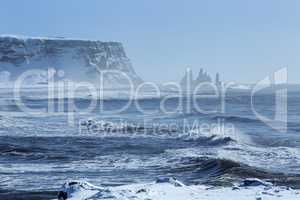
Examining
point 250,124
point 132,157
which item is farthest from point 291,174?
point 250,124

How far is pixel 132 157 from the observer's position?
2472 centimetres

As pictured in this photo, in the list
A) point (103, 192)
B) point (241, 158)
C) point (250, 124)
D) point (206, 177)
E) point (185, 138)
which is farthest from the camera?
point (250, 124)

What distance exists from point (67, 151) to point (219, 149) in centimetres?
751

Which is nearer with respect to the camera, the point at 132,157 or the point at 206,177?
the point at 206,177

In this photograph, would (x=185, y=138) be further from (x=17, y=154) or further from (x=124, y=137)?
(x=17, y=154)

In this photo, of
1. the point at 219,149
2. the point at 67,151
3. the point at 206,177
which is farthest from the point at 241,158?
the point at 67,151

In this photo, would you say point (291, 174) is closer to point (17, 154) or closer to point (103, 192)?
point (103, 192)

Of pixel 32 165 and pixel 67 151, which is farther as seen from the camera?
pixel 67 151

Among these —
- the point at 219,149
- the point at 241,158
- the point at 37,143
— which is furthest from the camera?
the point at 37,143

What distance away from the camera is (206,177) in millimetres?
19500

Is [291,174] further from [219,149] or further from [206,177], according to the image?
[219,149]

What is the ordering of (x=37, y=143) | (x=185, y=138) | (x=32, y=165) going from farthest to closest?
(x=185, y=138), (x=37, y=143), (x=32, y=165)

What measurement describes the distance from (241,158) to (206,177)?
5269 millimetres

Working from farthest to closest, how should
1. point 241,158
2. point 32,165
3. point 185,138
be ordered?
point 185,138
point 241,158
point 32,165
